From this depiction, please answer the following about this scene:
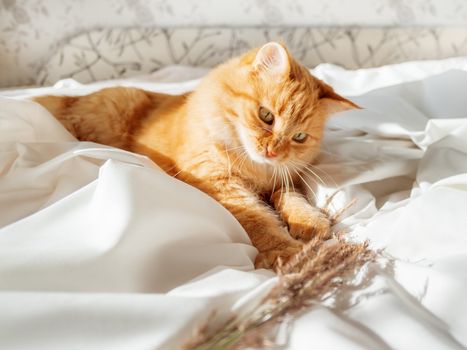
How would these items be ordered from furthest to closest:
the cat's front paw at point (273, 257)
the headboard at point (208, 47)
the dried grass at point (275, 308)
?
the headboard at point (208, 47) → the cat's front paw at point (273, 257) → the dried grass at point (275, 308)

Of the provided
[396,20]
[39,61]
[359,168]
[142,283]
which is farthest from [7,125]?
[396,20]

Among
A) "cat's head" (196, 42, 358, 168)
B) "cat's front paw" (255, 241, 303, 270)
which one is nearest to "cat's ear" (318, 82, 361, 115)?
"cat's head" (196, 42, 358, 168)

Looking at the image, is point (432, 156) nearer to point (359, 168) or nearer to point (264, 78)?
point (359, 168)

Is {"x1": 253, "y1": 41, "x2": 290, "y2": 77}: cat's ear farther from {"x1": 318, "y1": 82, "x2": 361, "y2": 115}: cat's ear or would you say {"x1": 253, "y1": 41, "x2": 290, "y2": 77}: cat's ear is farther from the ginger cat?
{"x1": 318, "y1": 82, "x2": 361, "y2": 115}: cat's ear

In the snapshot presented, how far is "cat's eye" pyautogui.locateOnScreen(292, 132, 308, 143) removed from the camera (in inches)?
48.1

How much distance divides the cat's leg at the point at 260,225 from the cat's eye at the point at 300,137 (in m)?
0.19

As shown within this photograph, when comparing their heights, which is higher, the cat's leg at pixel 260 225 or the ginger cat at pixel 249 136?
the ginger cat at pixel 249 136

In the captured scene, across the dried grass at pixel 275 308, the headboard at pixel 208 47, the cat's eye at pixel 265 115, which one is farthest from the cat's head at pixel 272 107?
the headboard at pixel 208 47

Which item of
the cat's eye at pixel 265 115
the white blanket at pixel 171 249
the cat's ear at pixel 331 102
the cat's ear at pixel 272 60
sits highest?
the cat's ear at pixel 272 60

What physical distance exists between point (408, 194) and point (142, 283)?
793mm

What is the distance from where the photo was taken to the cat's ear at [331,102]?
48.5 inches

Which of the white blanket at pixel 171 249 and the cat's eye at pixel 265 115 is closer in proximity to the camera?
the white blanket at pixel 171 249

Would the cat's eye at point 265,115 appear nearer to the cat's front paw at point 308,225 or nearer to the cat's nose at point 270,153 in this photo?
the cat's nose at point 270,153

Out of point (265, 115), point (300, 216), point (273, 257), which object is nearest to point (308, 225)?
point (300, 216)
